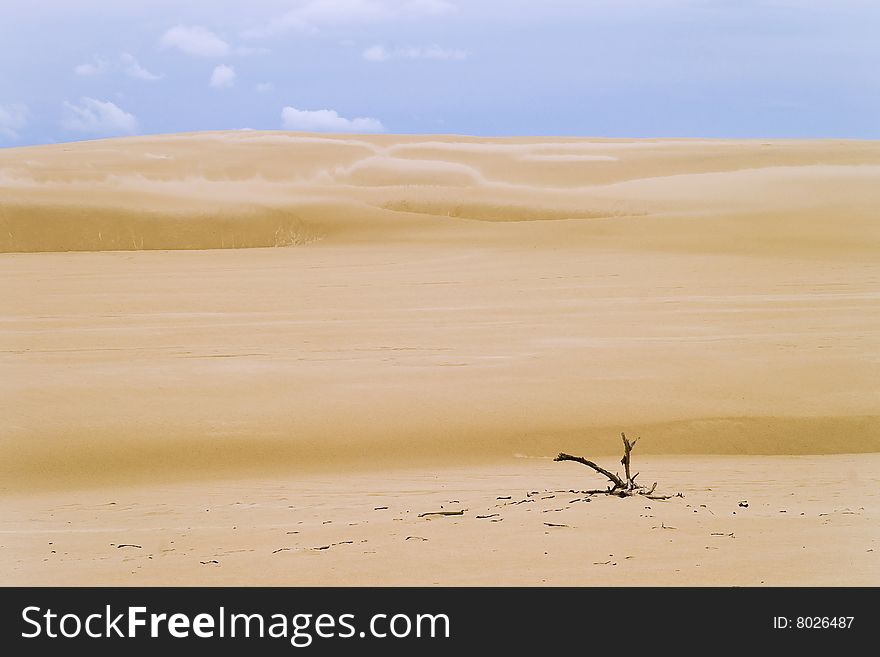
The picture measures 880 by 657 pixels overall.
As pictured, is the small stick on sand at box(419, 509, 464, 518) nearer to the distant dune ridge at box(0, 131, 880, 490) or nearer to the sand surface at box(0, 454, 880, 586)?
the sand surface at box(0, 454, 880, 586)

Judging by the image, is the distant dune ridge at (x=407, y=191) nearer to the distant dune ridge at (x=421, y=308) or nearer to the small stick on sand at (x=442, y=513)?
the distant dune ridge at (x=421, y=308)

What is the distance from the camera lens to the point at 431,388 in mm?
8719

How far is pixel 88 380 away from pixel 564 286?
309 inches

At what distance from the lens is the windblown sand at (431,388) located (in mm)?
4391

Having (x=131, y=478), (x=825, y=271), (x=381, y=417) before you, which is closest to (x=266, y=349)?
(x=381, y=417)

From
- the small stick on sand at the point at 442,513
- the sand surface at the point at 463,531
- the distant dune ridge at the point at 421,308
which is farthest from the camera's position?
the distant dune ridge at the point at 421,308

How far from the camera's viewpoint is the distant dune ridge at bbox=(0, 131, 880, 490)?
7.66 metres

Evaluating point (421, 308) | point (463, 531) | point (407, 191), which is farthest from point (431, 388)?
point (407, 191)

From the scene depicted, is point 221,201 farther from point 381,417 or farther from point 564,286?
point 381,417

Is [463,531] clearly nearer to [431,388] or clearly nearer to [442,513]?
[442,513]

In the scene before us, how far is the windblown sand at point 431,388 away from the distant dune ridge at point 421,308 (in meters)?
0.05

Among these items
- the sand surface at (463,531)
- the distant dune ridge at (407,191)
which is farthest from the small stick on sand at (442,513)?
the distant dune ridge at (407,191)

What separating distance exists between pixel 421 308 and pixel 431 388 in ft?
15.8

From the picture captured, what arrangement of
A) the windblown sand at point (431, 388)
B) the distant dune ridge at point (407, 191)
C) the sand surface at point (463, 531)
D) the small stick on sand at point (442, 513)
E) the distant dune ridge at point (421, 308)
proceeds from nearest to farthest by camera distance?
the sand surface at point (463, 531)
the windblown sand at point (431, 388)
the small stick on sand at point (442, 513)
the distant dune ridge at point (421, 308)
the distant dune ridge at point (407, 191)
